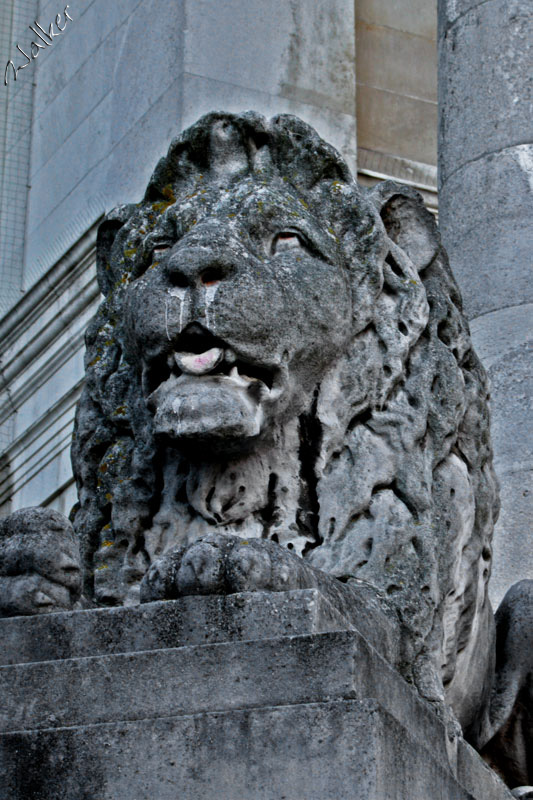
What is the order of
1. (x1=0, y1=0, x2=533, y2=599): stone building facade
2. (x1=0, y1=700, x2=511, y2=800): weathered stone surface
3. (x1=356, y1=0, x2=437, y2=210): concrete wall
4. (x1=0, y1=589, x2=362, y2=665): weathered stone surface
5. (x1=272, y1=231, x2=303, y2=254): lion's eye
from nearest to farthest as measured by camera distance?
(x1=0, y1=700, x2=511, y2=800): weathered stone surface → (x1=0, y1=589, x2=362, y2=665): weathered stone surface → (x1=272, y1=231, x2=303, y2=254): lion's eye → (x1=0, y1=0, x2=533, y2=599): stone building facade → (x1=356, y1=0, x2=437, y2=210): concrete wall

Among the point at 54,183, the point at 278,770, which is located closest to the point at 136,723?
the point at 278,770

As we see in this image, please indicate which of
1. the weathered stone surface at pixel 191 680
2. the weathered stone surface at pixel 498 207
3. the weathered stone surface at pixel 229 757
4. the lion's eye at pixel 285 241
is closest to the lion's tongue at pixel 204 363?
the lion's eye at pixel 285 241

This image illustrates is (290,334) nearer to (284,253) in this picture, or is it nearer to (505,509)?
(284,253)

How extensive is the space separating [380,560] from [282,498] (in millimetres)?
343

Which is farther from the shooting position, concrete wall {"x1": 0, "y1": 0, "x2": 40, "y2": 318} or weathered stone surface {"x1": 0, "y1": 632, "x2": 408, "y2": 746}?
concrete wall {"x1": 0, "y1": 0, "x2": 40, "y2": 318}

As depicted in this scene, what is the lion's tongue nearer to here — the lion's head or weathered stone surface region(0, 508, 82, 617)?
the lion's head

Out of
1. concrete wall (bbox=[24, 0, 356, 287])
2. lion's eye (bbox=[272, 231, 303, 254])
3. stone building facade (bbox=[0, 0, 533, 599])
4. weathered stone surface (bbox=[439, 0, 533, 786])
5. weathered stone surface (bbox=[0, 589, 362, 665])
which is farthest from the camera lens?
stone building facade (bbox=[0, 0, 533, 599])

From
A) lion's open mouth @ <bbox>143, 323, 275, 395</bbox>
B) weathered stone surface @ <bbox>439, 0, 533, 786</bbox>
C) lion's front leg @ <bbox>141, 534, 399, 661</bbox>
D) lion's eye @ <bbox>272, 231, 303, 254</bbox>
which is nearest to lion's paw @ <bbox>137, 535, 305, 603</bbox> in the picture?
lion's front leg @ <bbox>141, 534, 399, 661</bbox>

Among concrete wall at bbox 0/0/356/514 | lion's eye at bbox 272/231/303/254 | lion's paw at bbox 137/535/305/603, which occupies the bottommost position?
lion's paw at bbox 137/535/305/603

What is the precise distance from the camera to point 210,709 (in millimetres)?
3846

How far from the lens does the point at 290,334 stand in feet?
16.0

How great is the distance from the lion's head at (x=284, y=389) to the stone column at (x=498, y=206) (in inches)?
80.2

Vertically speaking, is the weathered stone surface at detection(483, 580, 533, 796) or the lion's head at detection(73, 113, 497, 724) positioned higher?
the lion's head at detection(73, 113, 497, 724)

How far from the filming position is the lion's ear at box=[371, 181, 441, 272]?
5602mm
